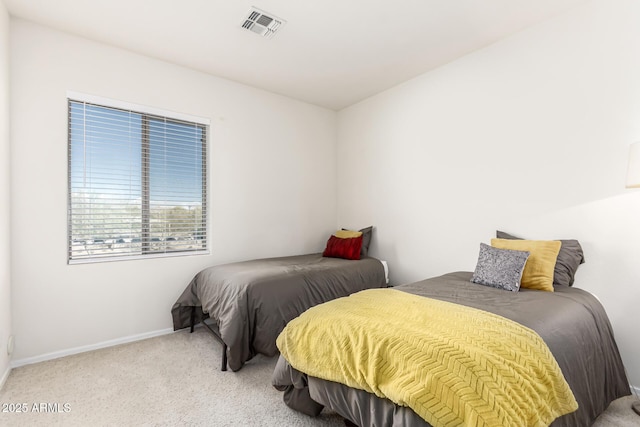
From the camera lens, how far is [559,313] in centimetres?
163

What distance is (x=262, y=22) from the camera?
Answer: 2393 mm

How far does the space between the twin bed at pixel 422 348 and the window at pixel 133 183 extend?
3.05 feet

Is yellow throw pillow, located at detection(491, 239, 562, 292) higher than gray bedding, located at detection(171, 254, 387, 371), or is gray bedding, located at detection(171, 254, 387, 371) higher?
yellow throw pillow, located at detection(491, 239, 562, 292)

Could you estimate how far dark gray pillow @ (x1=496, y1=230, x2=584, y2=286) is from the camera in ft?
6.89

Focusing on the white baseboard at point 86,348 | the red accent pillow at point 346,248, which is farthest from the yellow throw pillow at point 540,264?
the white baseboard at point 86,348

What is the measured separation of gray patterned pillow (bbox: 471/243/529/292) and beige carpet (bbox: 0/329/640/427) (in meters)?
0.85

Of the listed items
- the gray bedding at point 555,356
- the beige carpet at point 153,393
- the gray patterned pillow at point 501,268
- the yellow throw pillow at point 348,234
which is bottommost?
the beige carpet at point 153,393

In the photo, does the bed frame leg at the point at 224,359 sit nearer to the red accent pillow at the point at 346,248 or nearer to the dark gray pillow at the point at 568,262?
the red accent pillow at the point at 346,248

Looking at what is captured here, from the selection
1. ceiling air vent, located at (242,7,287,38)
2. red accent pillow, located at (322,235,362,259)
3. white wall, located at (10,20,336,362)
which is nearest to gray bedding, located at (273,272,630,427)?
red accent pillow, located at (322,235,362,259)

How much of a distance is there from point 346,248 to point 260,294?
137 cm

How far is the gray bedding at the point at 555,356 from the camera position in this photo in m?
1.28

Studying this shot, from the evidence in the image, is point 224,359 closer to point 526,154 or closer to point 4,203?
point 4,203

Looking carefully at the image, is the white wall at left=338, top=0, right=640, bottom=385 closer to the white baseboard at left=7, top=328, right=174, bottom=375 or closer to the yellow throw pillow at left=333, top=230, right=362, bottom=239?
the yellow throw pillow at left=333, top=230, right=362, bottom=239

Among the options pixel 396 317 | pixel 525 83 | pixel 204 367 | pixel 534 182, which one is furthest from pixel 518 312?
pixel 204 367
